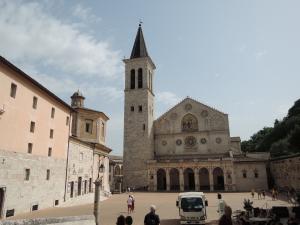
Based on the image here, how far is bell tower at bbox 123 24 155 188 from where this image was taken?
170ft

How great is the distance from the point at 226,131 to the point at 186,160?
10401mm

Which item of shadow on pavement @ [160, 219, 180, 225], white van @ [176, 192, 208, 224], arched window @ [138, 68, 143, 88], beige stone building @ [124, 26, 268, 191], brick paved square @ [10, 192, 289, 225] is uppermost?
arched window @ [138, 68, 143, 88]

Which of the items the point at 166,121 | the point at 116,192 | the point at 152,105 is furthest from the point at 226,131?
the point at 116,192

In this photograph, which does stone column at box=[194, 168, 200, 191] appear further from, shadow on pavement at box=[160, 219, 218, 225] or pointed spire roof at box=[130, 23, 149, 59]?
shadow on pavement at box=[160, 219, 218, 225]

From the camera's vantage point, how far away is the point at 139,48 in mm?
59344

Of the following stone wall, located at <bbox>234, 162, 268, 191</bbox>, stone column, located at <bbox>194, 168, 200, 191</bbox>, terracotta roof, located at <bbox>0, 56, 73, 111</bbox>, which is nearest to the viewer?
terracotta roof, located at <bbox>0, 56, 73, 111</bbox>

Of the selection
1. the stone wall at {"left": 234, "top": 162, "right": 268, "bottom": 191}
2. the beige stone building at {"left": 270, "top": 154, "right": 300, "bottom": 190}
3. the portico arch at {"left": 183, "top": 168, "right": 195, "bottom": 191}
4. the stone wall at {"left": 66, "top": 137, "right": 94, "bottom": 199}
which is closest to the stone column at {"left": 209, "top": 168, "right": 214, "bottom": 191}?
the stone wall at {"left": 234, "top": 162, "right": 268, "bottom": 191}

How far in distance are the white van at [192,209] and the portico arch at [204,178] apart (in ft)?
114

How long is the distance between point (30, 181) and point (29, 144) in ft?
9.47

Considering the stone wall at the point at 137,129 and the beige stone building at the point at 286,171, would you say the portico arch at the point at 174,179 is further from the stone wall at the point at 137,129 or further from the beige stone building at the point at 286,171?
the beige stone building at the point at 286,171

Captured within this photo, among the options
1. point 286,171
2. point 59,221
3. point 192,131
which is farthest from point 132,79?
point 59,221

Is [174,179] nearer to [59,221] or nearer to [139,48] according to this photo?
[139,48]

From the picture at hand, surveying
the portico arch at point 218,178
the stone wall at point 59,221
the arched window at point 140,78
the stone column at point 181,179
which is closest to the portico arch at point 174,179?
the stone column at point 181,179

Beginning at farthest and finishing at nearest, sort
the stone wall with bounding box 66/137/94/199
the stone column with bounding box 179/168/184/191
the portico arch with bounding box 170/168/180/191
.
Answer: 1. the portico arch with bounding box 170/168/180/191
2. the stone column with bounding box 179/168/184/191
3. the stone wall with bounding box 66/137/94/199
